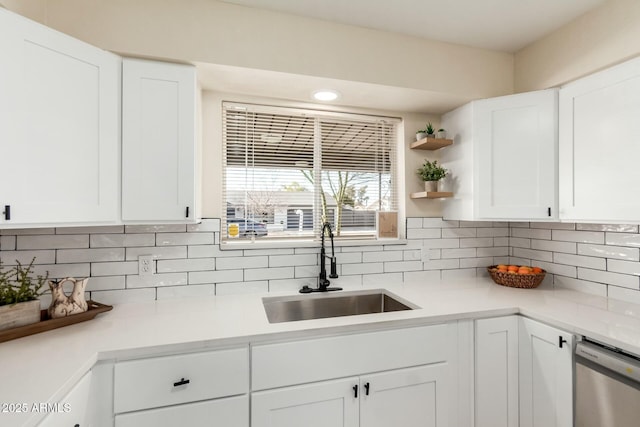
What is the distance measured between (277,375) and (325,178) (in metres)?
1.32

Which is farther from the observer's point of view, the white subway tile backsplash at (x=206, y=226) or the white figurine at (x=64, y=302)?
the white subway tile backsplash at (x=206, y=226)

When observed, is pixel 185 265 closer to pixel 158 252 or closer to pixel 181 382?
pixel 158 252

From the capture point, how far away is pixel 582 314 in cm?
150

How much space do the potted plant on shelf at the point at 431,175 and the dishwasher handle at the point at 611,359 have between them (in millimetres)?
1166

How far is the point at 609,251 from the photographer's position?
5.80 ft

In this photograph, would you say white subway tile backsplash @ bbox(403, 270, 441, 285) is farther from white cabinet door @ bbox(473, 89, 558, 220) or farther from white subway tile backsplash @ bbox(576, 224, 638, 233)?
white subway tile backsplash @ bbox(576, 224, 638, 233)

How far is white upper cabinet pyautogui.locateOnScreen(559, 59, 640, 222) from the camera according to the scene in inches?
56.7

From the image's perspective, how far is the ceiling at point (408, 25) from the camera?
5.31 ft

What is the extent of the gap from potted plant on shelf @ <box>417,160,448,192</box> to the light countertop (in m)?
0.71

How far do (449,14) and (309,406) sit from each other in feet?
6.99

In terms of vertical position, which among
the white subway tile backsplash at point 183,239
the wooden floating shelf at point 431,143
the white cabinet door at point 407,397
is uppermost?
the wooden floating shelf at point 431,143

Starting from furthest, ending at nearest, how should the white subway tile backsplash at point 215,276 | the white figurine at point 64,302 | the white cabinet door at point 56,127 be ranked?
the white subway tile backsplash at point 215,276
the white figurine at point 64,302
the white cabinet door at point 56,127

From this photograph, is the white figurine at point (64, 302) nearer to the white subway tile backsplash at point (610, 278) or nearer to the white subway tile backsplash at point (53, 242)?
the white subway tile backsplash at point (53, 242)

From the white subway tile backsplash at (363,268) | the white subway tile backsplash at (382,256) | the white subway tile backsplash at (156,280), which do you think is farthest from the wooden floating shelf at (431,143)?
the white subway tile backsplash at (156,280)
